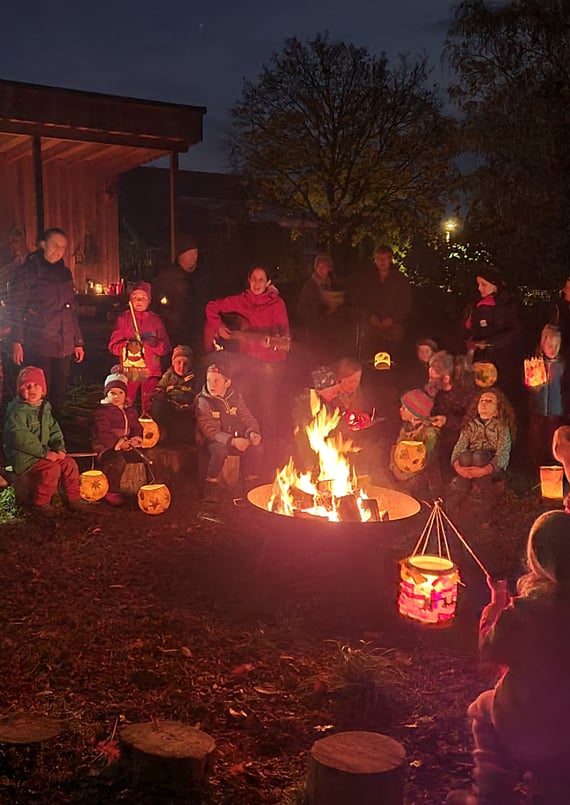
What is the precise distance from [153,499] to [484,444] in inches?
126

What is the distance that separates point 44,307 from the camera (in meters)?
8.83

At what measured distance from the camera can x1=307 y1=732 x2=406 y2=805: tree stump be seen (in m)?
3.06

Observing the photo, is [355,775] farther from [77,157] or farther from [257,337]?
[77,157]

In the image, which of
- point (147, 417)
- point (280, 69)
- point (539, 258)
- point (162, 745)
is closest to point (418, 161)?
point (280, 69)

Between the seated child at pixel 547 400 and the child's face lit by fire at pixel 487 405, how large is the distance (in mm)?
1734

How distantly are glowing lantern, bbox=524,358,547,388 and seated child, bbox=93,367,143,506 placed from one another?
438 cm

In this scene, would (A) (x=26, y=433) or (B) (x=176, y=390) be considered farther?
(B) (x=176, y=390)

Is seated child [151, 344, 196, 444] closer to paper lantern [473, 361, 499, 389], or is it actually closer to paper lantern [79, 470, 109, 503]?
paper lantern [79, 470, 109, 503]

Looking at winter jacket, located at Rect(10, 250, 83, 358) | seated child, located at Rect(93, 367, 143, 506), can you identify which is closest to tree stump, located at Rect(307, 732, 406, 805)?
seated child, located at Rect(93, 367, 143, 506)

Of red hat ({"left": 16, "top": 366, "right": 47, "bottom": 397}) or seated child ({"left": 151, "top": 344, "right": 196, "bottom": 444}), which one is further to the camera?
seated child ({"left": 151, "top": 344, "right": 196, "bottom": 444})

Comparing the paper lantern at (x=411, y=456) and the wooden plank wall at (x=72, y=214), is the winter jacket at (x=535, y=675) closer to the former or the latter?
the paper lantern at (x=411, y=456)

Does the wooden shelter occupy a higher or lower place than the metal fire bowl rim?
higher

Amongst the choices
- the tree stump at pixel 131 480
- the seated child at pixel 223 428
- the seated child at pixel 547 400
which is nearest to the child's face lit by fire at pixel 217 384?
the seated child at pixel 223 428

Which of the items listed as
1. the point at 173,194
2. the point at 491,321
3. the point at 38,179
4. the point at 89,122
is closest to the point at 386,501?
the point at 491,321
